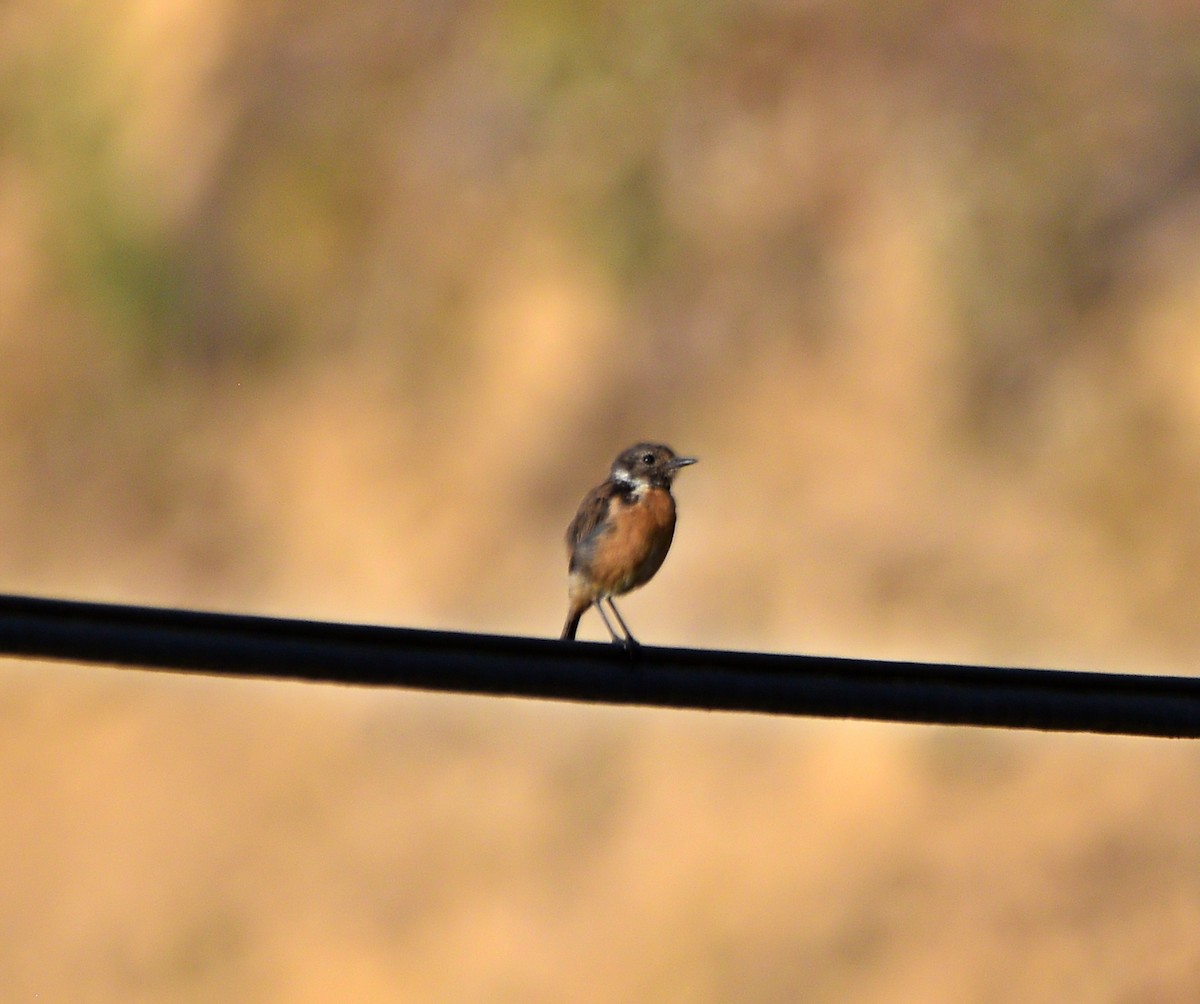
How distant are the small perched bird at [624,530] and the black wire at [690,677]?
3718 millimetres

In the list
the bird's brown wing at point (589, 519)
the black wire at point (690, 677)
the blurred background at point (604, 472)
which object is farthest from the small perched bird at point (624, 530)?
the blurred background at point (604, 472)

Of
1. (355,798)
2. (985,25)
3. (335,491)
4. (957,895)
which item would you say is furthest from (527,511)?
(985,25)

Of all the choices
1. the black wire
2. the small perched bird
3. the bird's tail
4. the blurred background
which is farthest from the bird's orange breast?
the blurred background

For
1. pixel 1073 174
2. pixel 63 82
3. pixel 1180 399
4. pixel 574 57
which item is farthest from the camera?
pixel 63 82

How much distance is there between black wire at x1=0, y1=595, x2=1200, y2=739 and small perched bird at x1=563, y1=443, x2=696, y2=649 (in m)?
3.72

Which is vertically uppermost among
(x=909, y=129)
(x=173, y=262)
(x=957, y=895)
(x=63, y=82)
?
(x=63, y=82)

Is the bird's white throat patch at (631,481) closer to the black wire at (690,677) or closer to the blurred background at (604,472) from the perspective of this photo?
the black wire at (690,677)

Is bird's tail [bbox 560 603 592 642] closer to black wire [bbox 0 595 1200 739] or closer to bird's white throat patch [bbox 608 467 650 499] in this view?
bird's white throat patch [bbox 608 467 650 499]

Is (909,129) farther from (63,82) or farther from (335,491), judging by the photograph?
(63,82)

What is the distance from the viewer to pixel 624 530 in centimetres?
731

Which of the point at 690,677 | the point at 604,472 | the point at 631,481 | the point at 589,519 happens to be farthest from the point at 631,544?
the point at 604,472

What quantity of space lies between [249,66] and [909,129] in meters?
10.9

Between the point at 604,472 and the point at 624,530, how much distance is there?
1383 cm

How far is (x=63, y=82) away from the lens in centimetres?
2831
